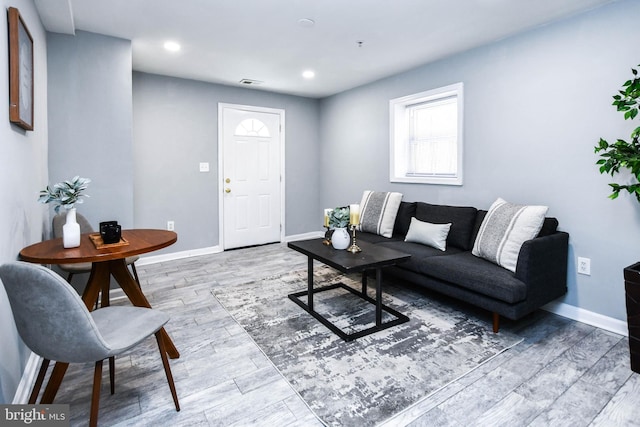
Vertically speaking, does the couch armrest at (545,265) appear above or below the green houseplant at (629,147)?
below

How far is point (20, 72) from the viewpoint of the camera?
188 cm

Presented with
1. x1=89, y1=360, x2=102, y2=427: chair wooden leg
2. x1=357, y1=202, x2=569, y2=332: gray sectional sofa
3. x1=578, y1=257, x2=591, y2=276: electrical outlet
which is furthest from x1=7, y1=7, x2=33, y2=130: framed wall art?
x1=578, y1=257, x2=591, y2=276: electrical outlet

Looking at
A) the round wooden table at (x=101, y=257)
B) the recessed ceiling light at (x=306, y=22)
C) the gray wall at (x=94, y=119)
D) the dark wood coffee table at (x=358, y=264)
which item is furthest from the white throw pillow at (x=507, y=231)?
the gray wall at (x=94, y=119)

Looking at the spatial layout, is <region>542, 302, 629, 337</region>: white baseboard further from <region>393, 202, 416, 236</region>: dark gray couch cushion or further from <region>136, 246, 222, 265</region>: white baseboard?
<region>136, 246, 222, 265</region>: white baseboard

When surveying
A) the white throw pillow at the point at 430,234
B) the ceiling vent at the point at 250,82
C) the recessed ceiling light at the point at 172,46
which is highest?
the ceiling vent at the point at 250,82

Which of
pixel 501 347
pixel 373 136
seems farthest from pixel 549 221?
pixel 373 136

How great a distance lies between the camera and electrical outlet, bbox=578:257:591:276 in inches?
102

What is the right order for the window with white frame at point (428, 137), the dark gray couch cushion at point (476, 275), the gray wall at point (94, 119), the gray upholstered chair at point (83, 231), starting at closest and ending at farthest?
the dark gray couch cushion at point (476, 275) < the gray upholstered chair at point (83, 231) < the gray wall at point (94, 119) < the window with white frame at point (428, 137)

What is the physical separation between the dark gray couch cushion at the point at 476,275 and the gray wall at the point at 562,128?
735 mm

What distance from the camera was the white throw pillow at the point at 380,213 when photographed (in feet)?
12.4

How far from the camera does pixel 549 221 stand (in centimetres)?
267

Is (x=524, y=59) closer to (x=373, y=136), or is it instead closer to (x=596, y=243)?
(x=596, y=243)

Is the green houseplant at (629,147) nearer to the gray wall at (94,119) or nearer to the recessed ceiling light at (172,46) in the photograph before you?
the recessed ceiling light at (172,46)

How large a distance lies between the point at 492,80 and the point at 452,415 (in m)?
2.86
